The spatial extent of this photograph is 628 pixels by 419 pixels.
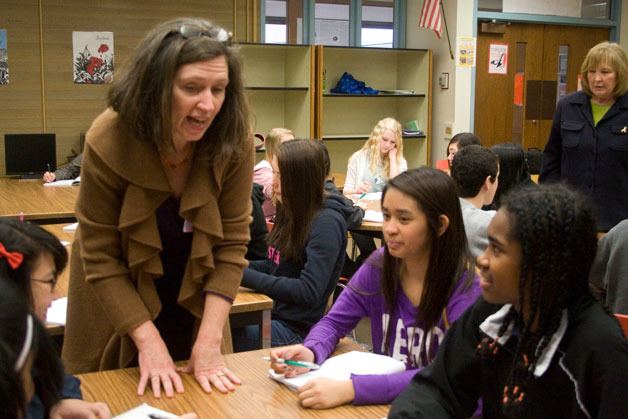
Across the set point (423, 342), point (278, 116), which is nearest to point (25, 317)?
point (423, 342)

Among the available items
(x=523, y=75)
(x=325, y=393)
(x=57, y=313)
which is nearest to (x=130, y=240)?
(x=325, y=393)

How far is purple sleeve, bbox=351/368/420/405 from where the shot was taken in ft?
5.07

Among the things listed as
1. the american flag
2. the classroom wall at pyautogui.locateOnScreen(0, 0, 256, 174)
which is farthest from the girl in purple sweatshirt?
the american flag

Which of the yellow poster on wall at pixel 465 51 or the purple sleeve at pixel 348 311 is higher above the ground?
the yellow poster on wall at pixel 465 51

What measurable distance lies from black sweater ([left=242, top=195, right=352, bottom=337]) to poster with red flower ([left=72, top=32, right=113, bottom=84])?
487cm

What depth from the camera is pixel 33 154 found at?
6.13 metres

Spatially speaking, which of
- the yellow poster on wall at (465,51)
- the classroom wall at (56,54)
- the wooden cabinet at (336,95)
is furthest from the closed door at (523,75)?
the classroom wall at (56,54)

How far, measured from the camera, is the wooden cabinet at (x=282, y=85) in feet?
23.6

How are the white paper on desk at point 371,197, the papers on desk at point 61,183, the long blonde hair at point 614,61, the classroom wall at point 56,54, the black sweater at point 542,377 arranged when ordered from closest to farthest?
1. the black sweater at point 542,377
2. the long blonde hair at point 614,61
3. the white paper on desk at point 371,197
4. the papers on desk at point 61,183
5. the classroom wall at point 56,54

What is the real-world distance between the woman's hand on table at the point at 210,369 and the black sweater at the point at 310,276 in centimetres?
76

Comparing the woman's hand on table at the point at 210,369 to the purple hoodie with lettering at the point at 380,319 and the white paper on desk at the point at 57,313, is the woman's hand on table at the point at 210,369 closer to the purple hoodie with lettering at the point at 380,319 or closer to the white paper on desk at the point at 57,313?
the purple hoodie with lettering at the point at 380,319

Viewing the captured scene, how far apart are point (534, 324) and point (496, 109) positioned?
6.76 m

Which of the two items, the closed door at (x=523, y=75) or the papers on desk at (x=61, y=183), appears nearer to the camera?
the papers on desk at (x=61, y=183)

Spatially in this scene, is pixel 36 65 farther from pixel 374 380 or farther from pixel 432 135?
pixel 374 380
